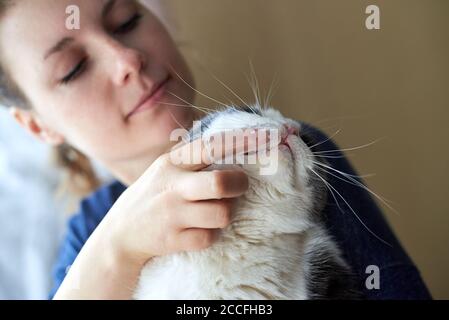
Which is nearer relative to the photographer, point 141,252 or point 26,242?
point 141,252

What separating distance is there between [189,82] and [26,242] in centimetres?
25

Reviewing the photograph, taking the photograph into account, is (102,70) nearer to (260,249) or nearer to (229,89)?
(229,89)

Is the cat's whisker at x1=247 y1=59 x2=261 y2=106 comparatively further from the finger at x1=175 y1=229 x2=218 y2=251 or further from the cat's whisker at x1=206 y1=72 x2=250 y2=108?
the finger at x1=175 y1=229 x2=218 y2=251

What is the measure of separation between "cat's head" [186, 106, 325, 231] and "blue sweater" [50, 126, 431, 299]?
4cm

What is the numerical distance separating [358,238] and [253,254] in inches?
5.7

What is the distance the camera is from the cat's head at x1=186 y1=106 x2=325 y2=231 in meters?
0.44

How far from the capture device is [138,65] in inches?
19.5

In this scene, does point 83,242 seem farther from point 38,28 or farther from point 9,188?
point 38,28

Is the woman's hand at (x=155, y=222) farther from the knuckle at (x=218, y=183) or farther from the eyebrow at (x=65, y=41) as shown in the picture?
the eyebrow at (x=65, y=41)

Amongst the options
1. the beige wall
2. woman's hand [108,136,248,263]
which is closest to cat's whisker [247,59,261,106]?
the beige wall

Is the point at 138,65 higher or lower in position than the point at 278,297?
higher

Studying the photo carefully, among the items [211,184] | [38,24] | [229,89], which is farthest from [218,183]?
[38,24]

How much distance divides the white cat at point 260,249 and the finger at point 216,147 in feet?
0.06
